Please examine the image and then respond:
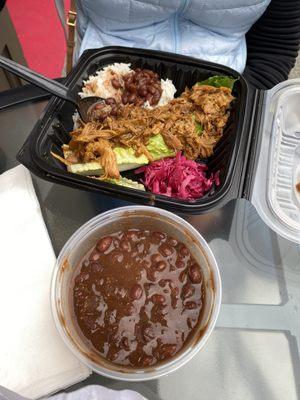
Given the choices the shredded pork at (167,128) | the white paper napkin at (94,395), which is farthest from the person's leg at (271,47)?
the white paper napkin at (94,395)

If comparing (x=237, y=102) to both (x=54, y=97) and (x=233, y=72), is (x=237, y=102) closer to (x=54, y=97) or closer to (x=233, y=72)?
(x=233, y=72)

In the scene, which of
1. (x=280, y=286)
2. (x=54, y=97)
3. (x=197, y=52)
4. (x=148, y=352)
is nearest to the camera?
(x=148, y=352)

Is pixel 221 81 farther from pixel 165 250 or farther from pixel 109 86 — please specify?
pixel 165 250

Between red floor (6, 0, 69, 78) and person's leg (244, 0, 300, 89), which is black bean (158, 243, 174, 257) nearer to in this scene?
person's leg (244, 0, 300, 89)

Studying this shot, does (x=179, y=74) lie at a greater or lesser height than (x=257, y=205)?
greater

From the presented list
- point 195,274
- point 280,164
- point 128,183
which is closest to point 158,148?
point 128,183

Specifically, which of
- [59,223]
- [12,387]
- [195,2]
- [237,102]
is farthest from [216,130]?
[12,387]

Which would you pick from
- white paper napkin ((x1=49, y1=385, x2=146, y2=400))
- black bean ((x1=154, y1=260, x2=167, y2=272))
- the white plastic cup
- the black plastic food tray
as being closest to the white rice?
the black plastic food tray
